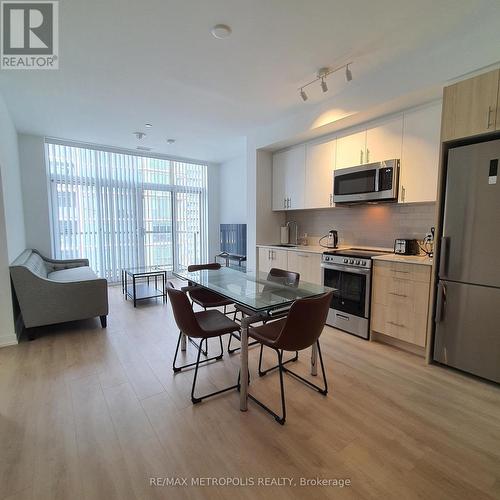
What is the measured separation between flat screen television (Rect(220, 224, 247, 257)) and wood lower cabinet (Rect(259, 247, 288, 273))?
0.89 meters

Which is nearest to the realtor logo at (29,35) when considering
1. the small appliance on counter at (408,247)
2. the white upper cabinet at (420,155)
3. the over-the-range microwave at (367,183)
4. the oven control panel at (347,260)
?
the over-the-range microwave at (367,183)

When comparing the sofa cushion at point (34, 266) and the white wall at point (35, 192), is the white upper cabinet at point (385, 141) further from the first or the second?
the white wall at point (35, 192)

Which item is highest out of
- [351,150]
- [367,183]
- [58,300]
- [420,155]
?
[351,150]

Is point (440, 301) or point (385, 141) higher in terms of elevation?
point (385, 141)

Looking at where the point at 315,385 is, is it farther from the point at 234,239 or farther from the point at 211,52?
the point at 234,239

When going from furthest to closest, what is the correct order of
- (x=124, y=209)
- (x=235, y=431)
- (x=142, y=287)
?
1. (x=124, y=209)
2. (x=142, y=287)
3. (x=235, y=431)

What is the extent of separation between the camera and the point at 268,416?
1840 mm

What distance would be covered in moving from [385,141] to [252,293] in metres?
2.35

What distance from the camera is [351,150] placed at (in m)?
3.35

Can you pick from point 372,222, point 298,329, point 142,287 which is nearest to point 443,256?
point 372,222

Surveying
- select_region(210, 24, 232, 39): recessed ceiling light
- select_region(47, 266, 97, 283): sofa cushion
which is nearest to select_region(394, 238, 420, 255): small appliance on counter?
select_region(210, 24, 232, 39): recessed ceiling light

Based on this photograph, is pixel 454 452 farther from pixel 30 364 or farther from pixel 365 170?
pixel 30 364

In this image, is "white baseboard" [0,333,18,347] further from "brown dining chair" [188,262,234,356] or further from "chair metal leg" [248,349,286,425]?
"chair metal leg" [248,349,286,425]

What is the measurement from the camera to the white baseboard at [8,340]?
9.27ft
